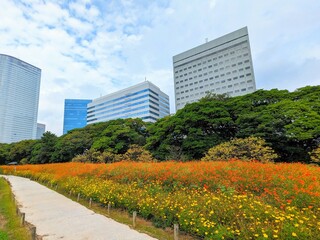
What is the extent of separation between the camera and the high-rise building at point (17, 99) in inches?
3223

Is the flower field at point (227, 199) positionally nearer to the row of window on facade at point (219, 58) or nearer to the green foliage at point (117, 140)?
the green foliage at point (117, 140)

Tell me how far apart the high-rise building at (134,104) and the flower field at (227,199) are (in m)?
52.9

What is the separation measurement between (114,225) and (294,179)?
15.6ft

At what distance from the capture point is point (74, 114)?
300 ft

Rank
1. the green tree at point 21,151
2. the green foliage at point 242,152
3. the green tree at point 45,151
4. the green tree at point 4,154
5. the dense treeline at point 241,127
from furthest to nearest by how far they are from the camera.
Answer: the green tree at point 4,154, the green tree at point 21,151, the green tree at point 45,151, the dense treeline at point 241,127, the green foliage at point 242,152

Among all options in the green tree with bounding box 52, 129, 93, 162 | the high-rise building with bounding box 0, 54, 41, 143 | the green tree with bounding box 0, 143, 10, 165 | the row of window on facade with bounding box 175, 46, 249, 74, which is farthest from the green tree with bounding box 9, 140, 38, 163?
the high-rise building with bounding box 0, 54, 41, 143

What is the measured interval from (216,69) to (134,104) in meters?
28.8

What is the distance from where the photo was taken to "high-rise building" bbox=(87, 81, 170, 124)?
60875 mm

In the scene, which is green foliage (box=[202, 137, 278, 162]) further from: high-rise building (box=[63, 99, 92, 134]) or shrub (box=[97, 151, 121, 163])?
high-rise building (box=[63, 99, 92, 134])

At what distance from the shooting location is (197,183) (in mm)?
6020

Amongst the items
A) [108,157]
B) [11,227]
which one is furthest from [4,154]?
[11,227]

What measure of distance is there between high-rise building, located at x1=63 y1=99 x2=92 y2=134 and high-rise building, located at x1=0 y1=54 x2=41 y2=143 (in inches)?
673

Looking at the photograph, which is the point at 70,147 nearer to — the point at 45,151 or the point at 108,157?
the point at 45,151

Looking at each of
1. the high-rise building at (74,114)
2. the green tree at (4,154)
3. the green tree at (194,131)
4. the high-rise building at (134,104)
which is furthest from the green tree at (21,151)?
the high-rise building at (74,114)
